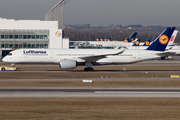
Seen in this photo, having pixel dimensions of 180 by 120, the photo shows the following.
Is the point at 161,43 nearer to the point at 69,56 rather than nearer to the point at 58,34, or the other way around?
the point at 69,56

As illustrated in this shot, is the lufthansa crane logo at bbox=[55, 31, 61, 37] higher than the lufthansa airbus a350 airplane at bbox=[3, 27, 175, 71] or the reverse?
higher

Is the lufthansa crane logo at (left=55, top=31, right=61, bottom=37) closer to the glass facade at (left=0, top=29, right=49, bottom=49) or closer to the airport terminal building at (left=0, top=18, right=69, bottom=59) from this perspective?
the airport terminal building at (left=0, top=18, right=69, bottom=59)


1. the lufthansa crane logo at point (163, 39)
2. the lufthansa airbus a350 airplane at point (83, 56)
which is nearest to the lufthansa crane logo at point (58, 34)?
the lufthansa airbus a350 airplane at point (83, 56)

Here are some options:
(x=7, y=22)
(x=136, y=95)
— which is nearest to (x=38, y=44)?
(x=7, y=22)

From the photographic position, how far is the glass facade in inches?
4033

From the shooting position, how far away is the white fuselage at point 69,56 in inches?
2115

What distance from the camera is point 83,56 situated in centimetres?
5525

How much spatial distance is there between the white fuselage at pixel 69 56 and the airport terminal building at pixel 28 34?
4896cm

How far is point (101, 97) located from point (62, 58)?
88.1 feet

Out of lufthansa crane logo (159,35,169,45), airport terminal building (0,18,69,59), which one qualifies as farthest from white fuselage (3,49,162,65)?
airport terminal building (0,18,69,59)

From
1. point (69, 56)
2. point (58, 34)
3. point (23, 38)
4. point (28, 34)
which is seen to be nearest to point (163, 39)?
point (69, 56)

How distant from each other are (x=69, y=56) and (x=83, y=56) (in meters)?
2.82
